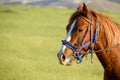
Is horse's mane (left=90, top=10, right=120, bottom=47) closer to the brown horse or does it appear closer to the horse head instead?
the brown horse

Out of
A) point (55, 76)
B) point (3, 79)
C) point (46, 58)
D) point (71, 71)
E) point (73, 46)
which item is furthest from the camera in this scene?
point (46, 58)

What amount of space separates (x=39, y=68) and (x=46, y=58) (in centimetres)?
391

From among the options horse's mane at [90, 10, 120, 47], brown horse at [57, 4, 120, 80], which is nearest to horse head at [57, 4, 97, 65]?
brown horse at [57, 4, 120, 80]

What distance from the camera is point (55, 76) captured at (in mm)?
12992

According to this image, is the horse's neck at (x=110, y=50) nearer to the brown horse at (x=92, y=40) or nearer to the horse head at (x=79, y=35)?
the brown horse at (x=92, y=40)

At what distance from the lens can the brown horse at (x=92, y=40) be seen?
6.73 meters

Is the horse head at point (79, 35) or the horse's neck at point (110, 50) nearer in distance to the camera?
the horse head at point (79, 35)

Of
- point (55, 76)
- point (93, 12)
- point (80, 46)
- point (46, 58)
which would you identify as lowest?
point (46, 58)

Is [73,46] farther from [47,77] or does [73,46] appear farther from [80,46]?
[47,77]

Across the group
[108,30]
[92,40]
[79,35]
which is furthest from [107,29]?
[79,35]

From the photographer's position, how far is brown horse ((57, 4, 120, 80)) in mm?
6730

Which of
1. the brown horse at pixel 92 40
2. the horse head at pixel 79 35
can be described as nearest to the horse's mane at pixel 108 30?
the brown horse at pixel 92 40

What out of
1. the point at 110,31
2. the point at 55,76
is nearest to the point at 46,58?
the point at 55,76

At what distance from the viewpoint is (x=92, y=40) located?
6.84 meters
